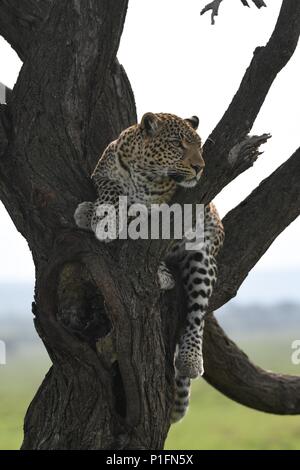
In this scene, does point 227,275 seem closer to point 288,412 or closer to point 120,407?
point 120,407

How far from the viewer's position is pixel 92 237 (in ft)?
20.5

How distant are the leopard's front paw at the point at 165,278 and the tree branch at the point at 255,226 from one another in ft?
1.47

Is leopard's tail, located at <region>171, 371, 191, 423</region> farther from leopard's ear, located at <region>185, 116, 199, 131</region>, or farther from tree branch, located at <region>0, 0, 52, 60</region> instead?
tree branch, located at <region>0, 0, 52, 60</region>

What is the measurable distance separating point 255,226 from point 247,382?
176cm

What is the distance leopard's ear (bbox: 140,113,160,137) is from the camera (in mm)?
6633

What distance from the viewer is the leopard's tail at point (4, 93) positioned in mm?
7078

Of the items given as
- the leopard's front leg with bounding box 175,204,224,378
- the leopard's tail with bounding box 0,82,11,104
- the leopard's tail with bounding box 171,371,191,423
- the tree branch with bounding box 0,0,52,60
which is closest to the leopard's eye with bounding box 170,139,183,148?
the leopard's front leg with bounding box 175,204,224,378

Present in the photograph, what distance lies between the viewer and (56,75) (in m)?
6.68

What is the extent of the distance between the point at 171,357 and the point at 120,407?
54 cm

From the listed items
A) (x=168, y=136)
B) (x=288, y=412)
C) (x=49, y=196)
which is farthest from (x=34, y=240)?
(x=288, y=412)

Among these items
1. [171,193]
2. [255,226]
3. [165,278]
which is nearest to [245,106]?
[171,193]

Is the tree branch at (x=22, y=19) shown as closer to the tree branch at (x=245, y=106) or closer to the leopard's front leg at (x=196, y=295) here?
the tree branch at (x=245, y=106)

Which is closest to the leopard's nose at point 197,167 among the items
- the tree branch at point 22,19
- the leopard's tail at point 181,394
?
the leopard's tail at point 181,394

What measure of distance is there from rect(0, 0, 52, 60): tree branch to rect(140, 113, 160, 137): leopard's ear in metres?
1.23
